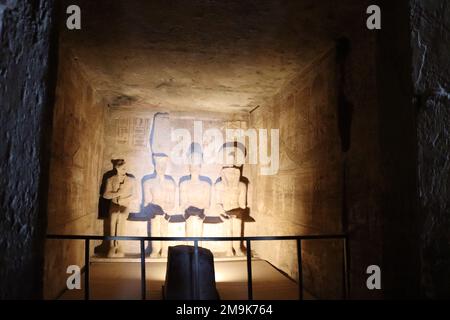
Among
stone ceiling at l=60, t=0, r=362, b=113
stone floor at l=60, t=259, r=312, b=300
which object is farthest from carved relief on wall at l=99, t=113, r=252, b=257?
stone ceiling at l=60, t=0, r=362, b=113

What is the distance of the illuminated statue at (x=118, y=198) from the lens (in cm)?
664

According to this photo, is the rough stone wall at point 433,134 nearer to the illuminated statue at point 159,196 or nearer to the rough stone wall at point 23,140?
the rough stone wall at point 23,140

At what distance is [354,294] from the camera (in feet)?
10.8

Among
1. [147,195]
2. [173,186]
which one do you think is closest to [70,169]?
[147,195]

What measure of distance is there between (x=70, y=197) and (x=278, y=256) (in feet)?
11.2

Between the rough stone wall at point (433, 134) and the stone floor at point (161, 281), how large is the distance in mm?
2613

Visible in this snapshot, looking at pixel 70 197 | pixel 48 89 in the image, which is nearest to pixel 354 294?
pixel 48 89

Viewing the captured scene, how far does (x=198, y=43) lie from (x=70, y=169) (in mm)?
2511

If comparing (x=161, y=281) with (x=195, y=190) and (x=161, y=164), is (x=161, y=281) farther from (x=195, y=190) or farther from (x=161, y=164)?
(x=161, y=164)

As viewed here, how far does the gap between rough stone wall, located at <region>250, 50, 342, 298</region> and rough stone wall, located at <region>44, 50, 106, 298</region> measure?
315 cm

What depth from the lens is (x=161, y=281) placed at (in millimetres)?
4840

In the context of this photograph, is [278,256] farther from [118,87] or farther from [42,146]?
[42,146]

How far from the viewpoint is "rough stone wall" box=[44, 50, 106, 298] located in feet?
12.9

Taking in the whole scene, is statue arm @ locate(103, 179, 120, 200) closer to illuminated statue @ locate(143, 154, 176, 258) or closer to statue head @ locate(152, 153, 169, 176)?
illuminated statue @ locate(143, 154, 176, 258)
